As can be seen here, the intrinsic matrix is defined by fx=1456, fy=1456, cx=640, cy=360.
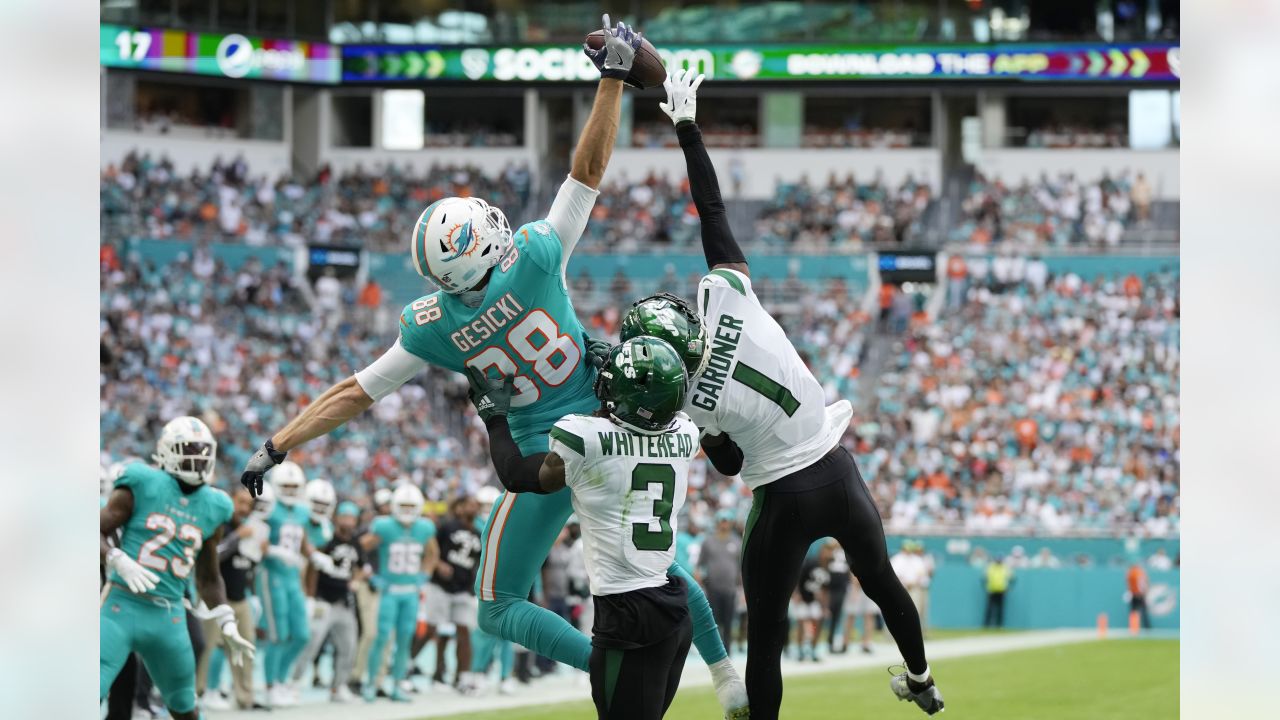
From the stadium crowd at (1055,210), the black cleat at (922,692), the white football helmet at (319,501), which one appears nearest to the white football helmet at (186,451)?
the black cleat at (922,692)

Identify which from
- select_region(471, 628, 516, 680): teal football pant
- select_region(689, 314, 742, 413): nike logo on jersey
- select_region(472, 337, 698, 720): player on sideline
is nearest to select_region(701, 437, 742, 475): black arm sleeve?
select_region(689, 314, 742, 413): nike logo on jersey

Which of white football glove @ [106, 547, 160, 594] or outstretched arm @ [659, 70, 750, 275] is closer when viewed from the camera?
outstretched arm @ [659, 70, 750, 275]

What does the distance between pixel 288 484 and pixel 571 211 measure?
6.66m

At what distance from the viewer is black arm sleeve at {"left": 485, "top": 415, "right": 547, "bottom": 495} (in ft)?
15.9

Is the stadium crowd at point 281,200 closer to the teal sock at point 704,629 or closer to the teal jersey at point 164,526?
the teal jersey at point 164,526

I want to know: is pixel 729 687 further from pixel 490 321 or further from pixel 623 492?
pixel 490 321

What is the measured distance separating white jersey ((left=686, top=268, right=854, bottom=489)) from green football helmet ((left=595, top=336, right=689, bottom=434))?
25.9 inches

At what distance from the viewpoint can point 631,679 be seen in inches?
189

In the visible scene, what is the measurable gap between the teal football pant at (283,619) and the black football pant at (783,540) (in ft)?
21.5

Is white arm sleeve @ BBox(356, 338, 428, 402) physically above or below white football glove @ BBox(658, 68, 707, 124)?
below

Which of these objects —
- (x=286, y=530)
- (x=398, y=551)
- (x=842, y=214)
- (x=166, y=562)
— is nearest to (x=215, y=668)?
(x=286, y=530)

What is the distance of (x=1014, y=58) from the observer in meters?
29.8

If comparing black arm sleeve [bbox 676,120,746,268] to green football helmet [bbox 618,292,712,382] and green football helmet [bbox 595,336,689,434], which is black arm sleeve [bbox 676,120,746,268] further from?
green football helmet [bbox 595,336,689,434]
